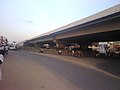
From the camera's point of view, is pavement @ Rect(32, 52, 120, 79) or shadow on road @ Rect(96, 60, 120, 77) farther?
shadow on road @ Rect(96, 60, 120, 77)

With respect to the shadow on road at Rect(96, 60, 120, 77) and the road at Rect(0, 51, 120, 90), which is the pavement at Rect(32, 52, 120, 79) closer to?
the shadow on road at Rect(96, 60, 120, 77)

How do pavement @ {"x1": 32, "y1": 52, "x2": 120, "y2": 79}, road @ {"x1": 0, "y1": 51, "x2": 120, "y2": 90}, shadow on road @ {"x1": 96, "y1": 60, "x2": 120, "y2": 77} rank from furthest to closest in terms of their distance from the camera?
shadow on road @ {"x1": 96, "y1": 60, "x2": 120, "y2": 77}
pavement @ {"x1": 32, "y1": 52, "x2": 120, "y2": 79}
road @ {"x1": 0, "y1": 51, "x2": 120, "y2": 90}

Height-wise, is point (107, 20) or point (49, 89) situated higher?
point (107, 20)

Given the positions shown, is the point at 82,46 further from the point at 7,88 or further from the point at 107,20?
the point at 7,88

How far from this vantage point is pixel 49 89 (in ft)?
25.7

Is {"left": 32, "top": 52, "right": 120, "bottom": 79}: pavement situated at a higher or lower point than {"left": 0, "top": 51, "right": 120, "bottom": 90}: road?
lower

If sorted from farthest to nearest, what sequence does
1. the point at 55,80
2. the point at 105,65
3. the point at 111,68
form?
1. the point at 105,65
2. the point at 111,68
3. the point at 55,80

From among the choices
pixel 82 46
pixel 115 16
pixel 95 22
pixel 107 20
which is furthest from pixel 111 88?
pixel 82 46

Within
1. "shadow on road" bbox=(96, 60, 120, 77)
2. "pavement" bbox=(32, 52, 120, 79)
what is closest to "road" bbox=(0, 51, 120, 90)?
"pavement" bbox=(32, 52, 120, 79)

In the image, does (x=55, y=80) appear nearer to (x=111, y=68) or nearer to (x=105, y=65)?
(x=111, y=68)

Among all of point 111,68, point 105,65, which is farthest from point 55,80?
point 105,65

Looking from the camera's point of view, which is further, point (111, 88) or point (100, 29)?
point (100, 29)

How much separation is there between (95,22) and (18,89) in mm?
19626

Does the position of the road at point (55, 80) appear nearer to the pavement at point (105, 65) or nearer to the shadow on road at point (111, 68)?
the pavement at point (105, 65)
